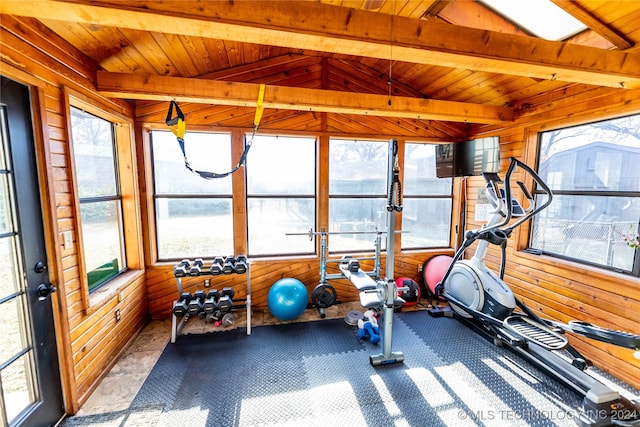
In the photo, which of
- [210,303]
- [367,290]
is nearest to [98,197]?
[210,303]

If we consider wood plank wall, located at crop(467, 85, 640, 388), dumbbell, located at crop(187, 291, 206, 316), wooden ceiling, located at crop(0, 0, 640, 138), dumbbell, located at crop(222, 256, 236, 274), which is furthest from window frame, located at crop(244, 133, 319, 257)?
wood plank wall, located at crop(467, 85, 640, 388)

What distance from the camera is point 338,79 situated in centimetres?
357

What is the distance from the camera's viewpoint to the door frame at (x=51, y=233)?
1736 millimetres

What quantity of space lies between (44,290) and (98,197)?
115 cm

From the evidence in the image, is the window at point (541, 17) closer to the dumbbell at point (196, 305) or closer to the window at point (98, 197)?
the window at point (98, 197)

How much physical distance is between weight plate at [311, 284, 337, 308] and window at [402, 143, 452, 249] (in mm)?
1514

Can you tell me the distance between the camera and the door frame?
1.74 metres

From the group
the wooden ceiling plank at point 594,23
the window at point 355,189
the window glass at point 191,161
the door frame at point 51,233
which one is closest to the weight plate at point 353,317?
the window at point 355,189

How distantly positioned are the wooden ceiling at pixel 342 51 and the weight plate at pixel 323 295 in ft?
6.97

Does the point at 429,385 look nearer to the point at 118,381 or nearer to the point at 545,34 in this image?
the point at 118,381

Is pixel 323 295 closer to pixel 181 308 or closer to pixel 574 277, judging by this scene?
pixel 181 308

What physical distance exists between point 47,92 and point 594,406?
14.5 ft

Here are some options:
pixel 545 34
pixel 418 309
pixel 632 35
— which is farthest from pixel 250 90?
pixel 418 309

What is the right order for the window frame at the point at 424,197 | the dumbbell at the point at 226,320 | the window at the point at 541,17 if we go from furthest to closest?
the window frame at the point at 424,197 → the dumbbell at the point at 226,320 → the window at the point at 541,17
